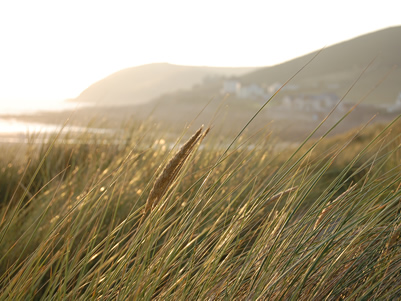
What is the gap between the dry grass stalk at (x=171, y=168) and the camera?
3.30 feet

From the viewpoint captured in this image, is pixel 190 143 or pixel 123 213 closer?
pixel 190 143

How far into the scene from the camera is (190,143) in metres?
1.00

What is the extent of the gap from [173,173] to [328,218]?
0.41 m

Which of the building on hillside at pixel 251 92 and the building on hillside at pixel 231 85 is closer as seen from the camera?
the building on hillside at pixel 251 92

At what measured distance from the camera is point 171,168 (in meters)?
1.05

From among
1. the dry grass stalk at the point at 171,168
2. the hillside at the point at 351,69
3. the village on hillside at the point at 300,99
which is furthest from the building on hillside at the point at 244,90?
the dry grass stalk at the point at 171,168

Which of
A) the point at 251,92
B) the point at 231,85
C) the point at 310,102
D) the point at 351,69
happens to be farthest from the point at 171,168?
the point at 351,69

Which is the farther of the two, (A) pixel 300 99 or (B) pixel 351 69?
(B) pixel 351 69

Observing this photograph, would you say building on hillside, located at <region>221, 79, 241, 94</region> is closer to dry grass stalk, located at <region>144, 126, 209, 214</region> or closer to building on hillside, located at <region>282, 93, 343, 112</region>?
building on hillside, located at <region>282, 93, 343, 112</region>

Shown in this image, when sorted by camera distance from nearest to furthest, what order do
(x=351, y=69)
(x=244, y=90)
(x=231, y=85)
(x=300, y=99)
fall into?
(x=300, y=99)
(x=244, y=90)
(x=351, y=69)
(x=231, y=85)

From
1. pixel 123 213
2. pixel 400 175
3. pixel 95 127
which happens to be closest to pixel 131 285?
pixel 400 175

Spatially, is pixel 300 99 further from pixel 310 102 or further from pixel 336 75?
pixel 336 75

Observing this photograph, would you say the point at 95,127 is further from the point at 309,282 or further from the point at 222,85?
the point at 222,85

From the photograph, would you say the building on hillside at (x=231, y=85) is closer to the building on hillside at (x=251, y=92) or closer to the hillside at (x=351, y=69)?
the building on hillside at (x=251, y=92)
